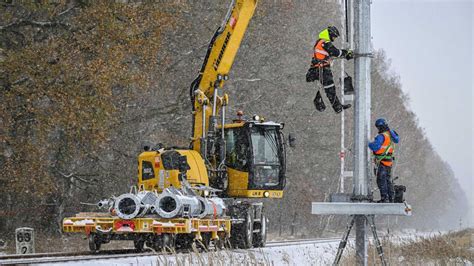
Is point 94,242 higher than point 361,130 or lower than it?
lower

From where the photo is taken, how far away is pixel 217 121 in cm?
2261

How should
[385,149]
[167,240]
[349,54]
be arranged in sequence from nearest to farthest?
[349,54]
[385,149]
[167,240]

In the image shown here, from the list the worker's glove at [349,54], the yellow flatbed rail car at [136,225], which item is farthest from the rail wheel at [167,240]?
the worker's glove at [349,54]

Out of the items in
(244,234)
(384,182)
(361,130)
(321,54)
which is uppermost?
(321,54)

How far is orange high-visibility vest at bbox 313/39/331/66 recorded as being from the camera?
1152cm

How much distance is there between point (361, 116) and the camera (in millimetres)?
10250

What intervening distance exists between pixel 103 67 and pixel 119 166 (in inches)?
317

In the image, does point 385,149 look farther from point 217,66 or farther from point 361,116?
point 217,66

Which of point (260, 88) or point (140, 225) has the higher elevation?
point (260, 88)

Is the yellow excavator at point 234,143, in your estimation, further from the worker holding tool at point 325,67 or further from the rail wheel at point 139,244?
the worker holding tool at point 325,67

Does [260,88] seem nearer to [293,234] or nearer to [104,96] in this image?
[293,234]

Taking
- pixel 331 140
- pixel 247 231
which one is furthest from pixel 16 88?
pixel 331 140

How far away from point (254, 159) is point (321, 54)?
10.5m

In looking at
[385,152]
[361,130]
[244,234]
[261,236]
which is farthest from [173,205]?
[361,130]
